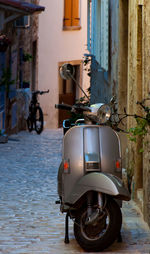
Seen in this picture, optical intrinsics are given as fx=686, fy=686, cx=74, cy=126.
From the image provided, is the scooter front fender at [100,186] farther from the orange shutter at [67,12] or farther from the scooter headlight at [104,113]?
the orange shutter at [67,12]

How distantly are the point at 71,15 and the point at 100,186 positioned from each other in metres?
20.3

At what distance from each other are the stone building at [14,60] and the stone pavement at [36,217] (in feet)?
19.1

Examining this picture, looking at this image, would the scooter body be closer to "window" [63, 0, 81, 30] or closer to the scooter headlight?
the scooter headlight

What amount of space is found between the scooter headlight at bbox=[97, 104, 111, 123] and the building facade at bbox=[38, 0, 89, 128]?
19358 millimetres

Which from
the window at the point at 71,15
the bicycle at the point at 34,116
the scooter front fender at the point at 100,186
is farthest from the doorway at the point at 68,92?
the scooter front fender at the point at 100,186

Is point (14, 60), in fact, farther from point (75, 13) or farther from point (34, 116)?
point (75, 13)

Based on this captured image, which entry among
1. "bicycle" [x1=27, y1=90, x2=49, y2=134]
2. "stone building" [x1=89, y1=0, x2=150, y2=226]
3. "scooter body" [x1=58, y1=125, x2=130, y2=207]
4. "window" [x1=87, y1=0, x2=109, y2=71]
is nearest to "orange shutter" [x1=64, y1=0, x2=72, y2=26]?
"bicycle" [x1=27, y1=90, x2=49, y2=134]

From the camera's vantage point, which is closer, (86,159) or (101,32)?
(86,159)

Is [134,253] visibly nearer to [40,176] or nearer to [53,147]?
[40,176]

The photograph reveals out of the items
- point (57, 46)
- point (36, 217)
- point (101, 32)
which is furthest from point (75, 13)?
point (36, 217)

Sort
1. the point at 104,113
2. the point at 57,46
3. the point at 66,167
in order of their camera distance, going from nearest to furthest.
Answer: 1. the point at 104,113
2. the point at 66,167
3. the point at 57,46

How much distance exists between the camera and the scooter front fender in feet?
16.1

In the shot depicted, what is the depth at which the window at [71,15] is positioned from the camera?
80.8 ft

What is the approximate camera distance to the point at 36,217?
21.3ft
